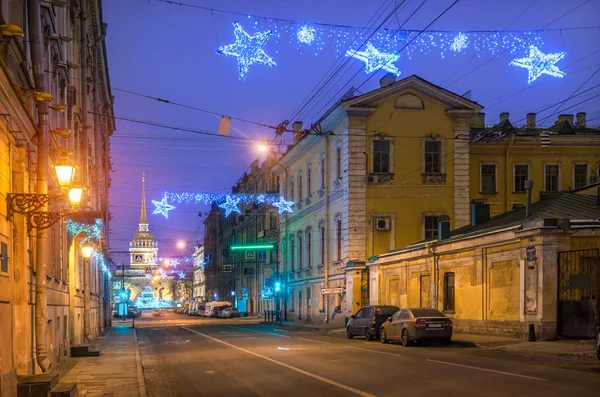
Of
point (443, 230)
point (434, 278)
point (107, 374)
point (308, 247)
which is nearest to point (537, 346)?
point (434, 278)

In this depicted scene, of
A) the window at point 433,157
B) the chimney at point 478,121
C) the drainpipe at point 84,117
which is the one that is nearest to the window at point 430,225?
the window at point 433,157

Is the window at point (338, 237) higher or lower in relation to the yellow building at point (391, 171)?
lower

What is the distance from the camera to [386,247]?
42.4m

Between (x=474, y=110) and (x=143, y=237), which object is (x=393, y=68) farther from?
(x=143, y=237)

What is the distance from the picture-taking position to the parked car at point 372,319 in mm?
29172

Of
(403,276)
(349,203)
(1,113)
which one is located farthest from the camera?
(349,203)

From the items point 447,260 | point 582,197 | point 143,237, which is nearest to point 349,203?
point 447,260

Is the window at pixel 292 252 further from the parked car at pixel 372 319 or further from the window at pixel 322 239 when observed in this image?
the parked car at pixel 372 319

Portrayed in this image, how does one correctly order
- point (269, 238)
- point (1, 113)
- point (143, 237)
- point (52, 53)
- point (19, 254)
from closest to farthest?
point (1, 113), point (19, 254), point (52, 53), point (269, 238), point (143, 237)

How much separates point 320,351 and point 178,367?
5.08 metres

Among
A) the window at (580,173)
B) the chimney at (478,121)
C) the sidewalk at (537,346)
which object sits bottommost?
the sidewalk at (537,346)

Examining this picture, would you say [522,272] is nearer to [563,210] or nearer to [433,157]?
[563,210]

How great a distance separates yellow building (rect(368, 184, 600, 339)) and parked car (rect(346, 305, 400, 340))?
328cm

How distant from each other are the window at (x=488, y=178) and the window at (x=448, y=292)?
15.5 meters
